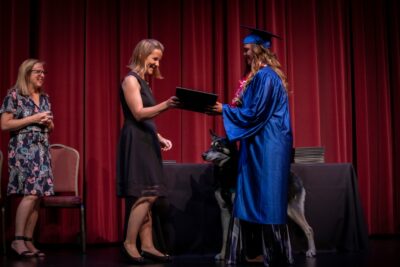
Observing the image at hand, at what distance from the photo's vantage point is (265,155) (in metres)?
3.76

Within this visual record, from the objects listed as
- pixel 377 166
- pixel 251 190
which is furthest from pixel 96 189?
pixel 377 166

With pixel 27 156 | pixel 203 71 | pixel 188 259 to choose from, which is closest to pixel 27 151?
pixel 27 156

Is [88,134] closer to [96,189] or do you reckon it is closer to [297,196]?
[96,189]

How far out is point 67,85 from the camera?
5703 mm

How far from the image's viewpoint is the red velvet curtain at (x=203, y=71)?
18.6 ft

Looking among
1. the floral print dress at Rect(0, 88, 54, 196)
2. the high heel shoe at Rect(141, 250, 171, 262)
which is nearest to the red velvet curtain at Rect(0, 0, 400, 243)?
the floral print dress at Rect(0, 88, 54, 196)

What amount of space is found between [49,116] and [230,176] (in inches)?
64.0

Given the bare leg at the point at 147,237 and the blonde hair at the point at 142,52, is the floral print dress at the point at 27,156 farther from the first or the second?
the blonde hair at the point at 142,52

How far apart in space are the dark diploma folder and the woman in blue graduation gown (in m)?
0.09

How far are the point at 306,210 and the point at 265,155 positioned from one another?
1343mm

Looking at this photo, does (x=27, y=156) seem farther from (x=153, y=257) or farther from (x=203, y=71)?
(x=203, y=71)

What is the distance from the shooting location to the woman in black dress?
12.7ft

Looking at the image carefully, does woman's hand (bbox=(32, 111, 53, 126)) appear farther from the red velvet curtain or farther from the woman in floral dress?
the red velvet curtain

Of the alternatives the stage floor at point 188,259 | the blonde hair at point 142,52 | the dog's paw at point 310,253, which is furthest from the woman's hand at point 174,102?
the dog's paw at point 310,253
